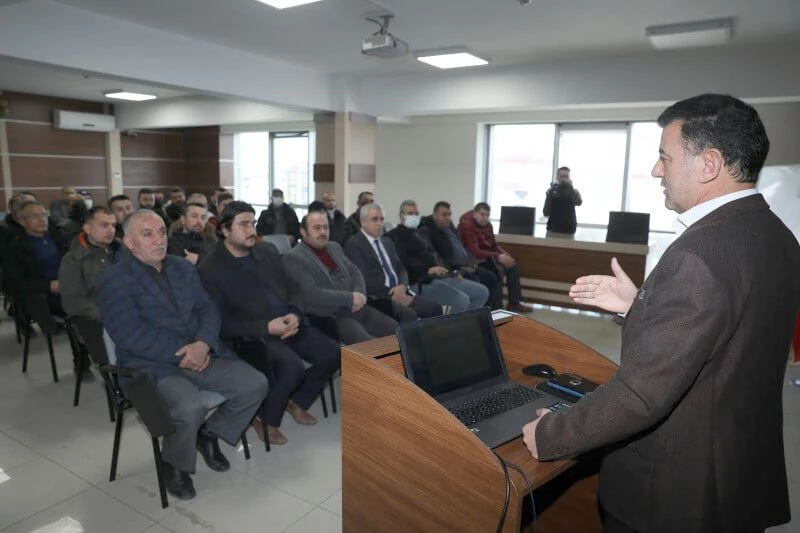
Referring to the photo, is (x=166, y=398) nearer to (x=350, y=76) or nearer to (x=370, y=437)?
(x=370, y=437)

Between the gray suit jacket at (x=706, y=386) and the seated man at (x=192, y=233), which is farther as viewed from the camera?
the seated man at (x=192, y=233)

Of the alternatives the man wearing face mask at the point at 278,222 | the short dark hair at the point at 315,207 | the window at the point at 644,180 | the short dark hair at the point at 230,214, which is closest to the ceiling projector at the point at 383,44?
the short dark hair at the point at 315,207

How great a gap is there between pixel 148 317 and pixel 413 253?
286 centimetres

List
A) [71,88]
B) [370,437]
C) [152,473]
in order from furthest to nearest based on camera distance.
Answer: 1. [71,88]
2. [152,473]
3. [370,437]

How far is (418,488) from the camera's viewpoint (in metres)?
1.45

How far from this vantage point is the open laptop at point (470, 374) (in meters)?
1.58

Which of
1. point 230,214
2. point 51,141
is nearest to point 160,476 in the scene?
point 230,214

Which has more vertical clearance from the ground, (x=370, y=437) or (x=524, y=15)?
(x=524, y=15)

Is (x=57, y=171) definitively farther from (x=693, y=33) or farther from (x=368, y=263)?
(x=693, y=33)

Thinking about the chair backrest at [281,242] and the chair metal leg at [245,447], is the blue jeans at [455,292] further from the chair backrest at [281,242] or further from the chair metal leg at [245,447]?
the chair metal leg at [245,447]

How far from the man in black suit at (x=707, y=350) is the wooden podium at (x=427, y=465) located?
0.73 ft

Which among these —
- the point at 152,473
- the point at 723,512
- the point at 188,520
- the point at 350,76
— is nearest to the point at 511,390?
the point at 723,512

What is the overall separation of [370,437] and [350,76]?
6.96 meters

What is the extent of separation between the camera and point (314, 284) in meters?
3.43
